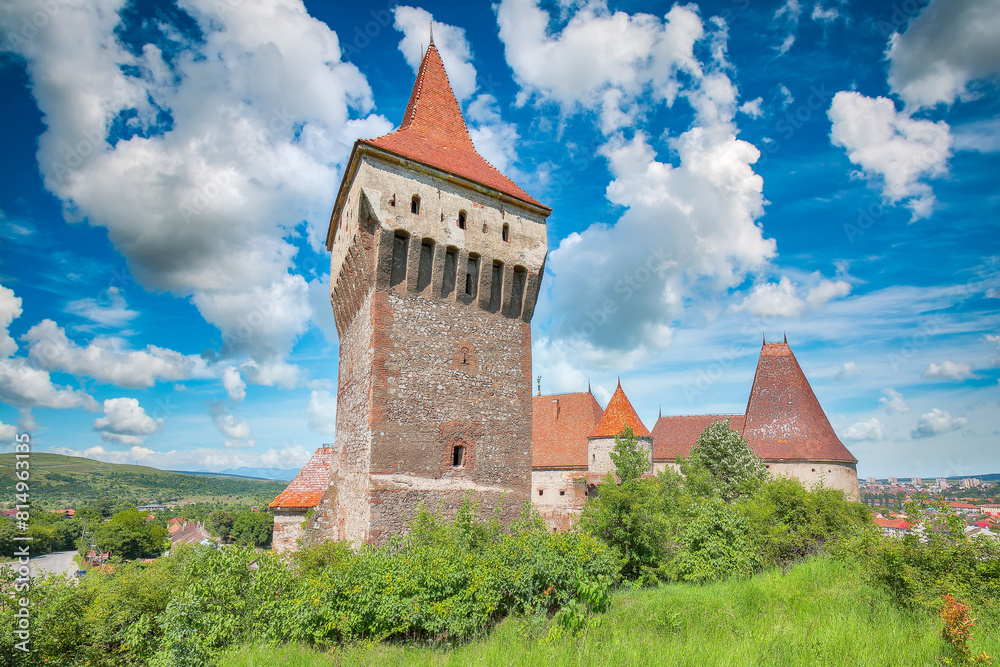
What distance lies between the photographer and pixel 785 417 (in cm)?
2406

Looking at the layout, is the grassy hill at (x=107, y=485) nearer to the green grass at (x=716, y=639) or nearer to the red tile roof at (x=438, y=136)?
the red tile roof at (x=438, y=136)

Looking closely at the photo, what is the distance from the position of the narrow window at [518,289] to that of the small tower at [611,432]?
10.6 metres

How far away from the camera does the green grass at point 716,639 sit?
627cm

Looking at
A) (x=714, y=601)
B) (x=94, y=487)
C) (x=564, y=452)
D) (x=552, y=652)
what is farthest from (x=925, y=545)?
(x=94, y=487)

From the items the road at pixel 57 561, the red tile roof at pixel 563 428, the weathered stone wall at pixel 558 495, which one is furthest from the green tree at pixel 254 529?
the weathered stone wall at pixel 558 495

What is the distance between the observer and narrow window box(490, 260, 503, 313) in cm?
1406

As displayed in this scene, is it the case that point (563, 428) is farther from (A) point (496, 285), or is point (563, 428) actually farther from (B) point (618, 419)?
(A) point (496, 285)

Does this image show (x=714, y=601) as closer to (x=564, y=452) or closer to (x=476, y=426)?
(x=476, y=426)

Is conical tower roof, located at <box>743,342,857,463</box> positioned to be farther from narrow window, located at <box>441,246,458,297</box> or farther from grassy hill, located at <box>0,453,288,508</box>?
grassy hill, located at <box>0,453,288,508</box>

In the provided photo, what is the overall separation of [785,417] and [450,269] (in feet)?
64.6

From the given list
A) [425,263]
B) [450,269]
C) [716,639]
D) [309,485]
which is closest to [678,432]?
[309,485]

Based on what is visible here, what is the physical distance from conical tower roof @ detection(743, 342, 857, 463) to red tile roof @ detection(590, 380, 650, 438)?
5924mm

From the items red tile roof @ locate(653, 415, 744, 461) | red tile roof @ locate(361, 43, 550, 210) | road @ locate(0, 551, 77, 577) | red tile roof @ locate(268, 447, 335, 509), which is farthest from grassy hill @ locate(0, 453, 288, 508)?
red tile roof @ locate(361, 43, 550, 210)

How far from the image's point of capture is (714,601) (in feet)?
28.7
